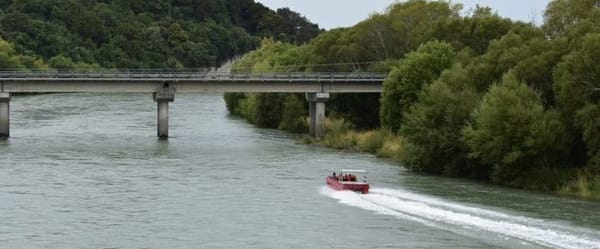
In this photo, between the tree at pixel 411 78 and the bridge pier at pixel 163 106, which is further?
the bridge pier at pixel 163 106

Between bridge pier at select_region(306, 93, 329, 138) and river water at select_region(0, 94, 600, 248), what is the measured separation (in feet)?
38.3

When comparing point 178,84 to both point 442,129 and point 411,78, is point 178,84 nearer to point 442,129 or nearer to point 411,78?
point 411,78

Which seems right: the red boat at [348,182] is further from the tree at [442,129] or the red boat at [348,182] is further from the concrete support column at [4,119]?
the concrete support column at [4,119]

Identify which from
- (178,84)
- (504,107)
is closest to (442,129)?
(504,107)

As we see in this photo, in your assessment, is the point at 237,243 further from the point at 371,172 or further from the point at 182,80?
the point at 182,80

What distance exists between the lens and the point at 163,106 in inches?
3760

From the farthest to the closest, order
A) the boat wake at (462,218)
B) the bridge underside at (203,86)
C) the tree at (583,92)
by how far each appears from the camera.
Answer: the bridge underside at (203,86)
the tree at (583,92)
the boat wake at (462,218)

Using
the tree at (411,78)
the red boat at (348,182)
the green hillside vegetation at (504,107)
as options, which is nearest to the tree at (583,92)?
the green hillside vegetation at (504,107)

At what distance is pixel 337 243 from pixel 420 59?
4075cm

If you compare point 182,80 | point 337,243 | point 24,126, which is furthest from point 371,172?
point 24,126

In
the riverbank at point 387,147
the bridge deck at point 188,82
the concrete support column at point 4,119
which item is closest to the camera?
the riverbank at point 387,147

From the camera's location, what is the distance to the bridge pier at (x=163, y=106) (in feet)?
308

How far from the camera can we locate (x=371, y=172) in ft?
215

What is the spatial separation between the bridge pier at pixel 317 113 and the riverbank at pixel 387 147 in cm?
92
